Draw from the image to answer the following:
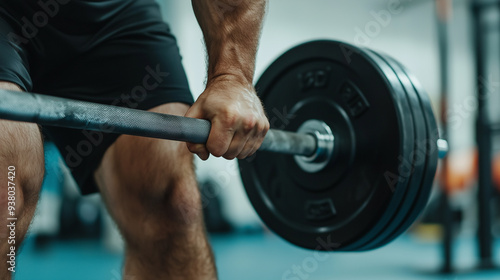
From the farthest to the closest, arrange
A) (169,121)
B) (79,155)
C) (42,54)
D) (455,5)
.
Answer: (455,5) < (79,155) < (42,54) < (169,121)

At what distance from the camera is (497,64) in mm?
6523

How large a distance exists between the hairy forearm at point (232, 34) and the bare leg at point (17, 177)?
31 cm

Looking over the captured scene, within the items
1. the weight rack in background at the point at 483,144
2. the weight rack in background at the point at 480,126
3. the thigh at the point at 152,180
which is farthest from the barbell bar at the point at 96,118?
the weight rack in background at the point at 483,144

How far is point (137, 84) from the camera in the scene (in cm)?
100

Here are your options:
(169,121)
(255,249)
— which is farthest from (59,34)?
(255,249)

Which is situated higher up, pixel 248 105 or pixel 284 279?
pixel 248 105

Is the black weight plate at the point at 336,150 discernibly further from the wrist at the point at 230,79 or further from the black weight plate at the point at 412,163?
the wrist at the point at 230,79

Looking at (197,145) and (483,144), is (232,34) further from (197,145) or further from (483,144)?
(483,144)

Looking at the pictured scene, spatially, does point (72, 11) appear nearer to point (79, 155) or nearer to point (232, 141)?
point (79, 155)

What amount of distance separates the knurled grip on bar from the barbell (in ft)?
0.60

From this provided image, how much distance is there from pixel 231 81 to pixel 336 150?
1.12 feet

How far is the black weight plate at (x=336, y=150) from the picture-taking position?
98 centimetres

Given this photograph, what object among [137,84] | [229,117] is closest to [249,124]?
[229,117]

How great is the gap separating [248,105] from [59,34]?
0.41 m
